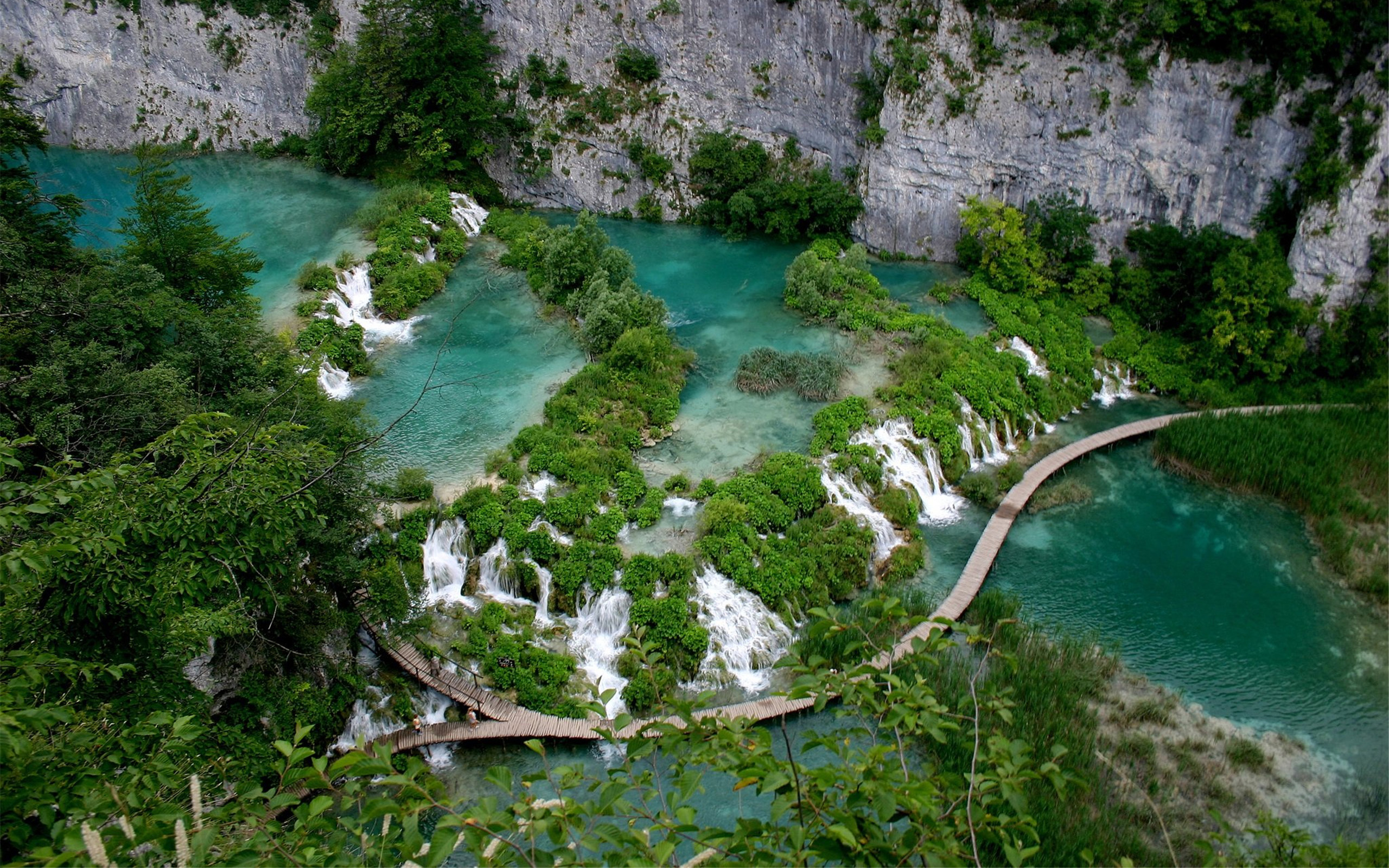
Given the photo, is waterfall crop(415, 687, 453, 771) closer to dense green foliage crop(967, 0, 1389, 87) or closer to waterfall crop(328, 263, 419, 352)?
waterfall crop(328, 263, 419, 352)

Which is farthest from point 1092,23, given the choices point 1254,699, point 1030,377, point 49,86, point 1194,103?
point 49,86

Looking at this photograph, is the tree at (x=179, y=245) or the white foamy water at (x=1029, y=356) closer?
the tree at (x=179, y=245)

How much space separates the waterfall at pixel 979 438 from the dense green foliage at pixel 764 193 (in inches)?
416

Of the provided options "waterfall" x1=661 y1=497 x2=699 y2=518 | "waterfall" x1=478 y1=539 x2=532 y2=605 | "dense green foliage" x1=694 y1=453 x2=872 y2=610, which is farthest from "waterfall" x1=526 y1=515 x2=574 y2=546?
"dense green foliage" x1=694 y1=453 x2=872 y2=610

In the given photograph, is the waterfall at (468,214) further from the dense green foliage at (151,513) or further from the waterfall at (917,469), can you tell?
the waterfall at (917,469)

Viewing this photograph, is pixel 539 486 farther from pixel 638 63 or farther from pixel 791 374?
pixel 638 63

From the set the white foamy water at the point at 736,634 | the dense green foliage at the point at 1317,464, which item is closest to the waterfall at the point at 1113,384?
the dense green foliage at the point at 1317,464

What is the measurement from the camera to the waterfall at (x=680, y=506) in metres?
18.7

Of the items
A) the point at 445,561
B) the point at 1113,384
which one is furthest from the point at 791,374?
the point at 445,561

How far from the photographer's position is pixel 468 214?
3166 cm

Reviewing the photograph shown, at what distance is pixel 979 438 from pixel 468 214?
65.3 feet

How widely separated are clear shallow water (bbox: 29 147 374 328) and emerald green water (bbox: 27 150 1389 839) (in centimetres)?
16

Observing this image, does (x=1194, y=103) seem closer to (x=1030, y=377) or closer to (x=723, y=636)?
(x=1030, y=377)

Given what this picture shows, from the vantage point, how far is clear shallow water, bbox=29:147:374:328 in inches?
1086
